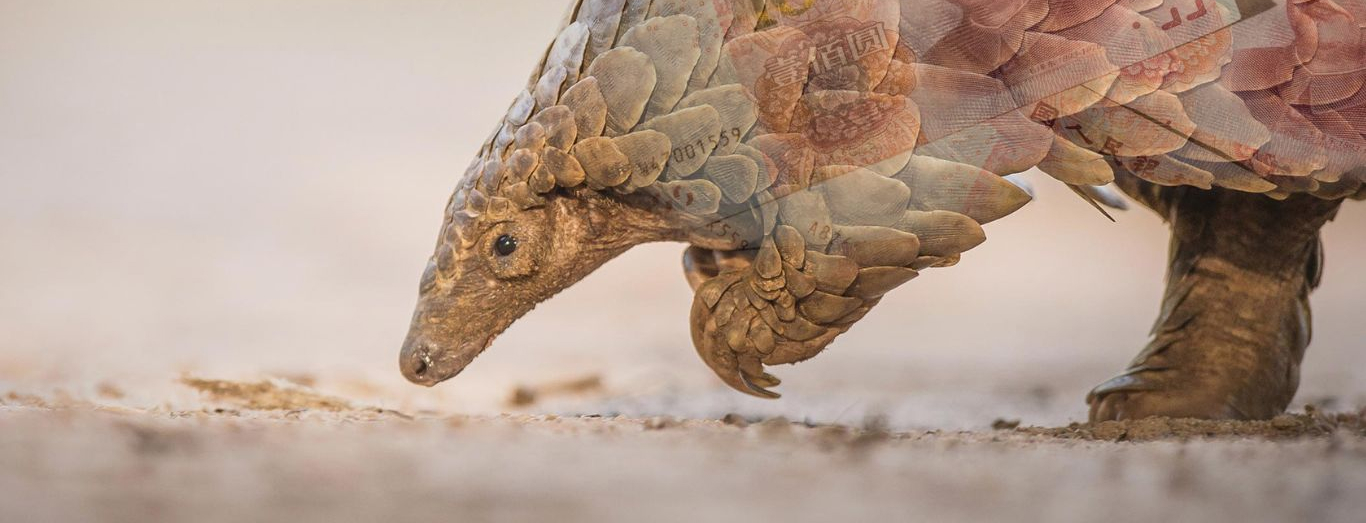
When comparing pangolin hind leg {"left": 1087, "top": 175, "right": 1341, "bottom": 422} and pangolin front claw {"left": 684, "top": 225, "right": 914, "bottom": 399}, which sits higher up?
pangolin hind leg {"left": 1087, "top": 175, "right": 1341, "bottom": 422}

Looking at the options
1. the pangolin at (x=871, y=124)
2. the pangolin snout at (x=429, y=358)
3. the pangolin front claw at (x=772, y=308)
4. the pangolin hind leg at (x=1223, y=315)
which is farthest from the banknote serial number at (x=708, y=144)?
the pangolin hind leg at (x=1223, y=315)

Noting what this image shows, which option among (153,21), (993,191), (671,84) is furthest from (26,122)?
(993,191)

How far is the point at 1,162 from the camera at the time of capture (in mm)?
3943

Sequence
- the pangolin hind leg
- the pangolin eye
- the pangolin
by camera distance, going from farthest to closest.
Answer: the pangolin hind leg, the pangolin eye, the pangolin

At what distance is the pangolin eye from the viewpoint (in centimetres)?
172

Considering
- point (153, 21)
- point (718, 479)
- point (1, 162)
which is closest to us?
point (718, 479)

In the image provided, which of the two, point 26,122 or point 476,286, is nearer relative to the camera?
point 476,286

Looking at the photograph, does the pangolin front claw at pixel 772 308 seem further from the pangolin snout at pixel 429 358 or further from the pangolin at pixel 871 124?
the pangolin snout at pixel 429 358

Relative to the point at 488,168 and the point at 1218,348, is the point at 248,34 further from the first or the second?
the point at 1218,348

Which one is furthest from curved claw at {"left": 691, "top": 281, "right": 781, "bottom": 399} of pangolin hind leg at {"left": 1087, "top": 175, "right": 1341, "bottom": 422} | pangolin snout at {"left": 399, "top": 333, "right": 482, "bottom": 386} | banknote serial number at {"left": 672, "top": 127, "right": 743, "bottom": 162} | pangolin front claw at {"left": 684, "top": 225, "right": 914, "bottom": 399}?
pangolin hind leg at {"left": 1087, "top": 175, "right": 1341, "bottom": 422}

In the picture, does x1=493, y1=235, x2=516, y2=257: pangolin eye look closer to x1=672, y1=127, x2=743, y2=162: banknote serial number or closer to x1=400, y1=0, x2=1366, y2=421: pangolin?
x1=400, y1=0, x2=1366, y2=421: pangolin

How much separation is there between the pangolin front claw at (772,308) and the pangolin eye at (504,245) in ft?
0.86

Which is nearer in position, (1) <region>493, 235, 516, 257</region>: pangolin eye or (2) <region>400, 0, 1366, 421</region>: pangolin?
(2) <region>400, 0, 1366, 421</region>: pangolin

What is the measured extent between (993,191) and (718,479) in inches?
21.5
